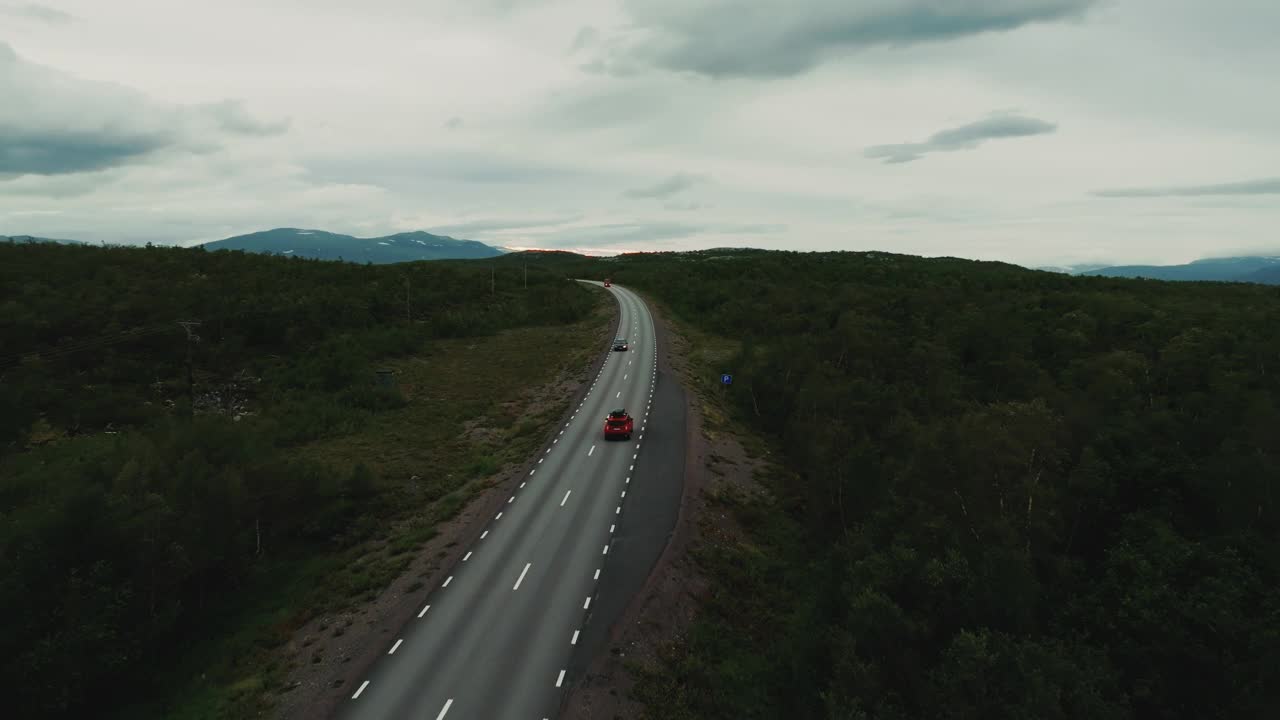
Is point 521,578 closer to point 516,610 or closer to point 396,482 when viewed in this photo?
point 516,610

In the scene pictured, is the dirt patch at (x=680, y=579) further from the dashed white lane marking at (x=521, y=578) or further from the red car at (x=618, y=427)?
the dashed white lane marking at (x=521, y=578)

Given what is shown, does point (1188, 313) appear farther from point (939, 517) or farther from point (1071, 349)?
point (939, 517)

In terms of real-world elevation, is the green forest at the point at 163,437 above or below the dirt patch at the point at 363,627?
above

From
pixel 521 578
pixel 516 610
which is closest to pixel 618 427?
pixel 521 578

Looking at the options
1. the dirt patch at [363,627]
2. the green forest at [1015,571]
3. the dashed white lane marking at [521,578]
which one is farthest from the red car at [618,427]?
the dashed white lane marking at [521,578]

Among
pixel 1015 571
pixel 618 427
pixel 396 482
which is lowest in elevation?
pixel 396 482

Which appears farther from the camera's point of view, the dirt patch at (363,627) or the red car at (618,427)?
the red car at (618,427)

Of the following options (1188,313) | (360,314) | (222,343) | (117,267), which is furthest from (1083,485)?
(117,267)

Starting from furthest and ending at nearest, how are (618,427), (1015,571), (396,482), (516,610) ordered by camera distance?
(618,427), (396,482), (516,610), (1015,571)
